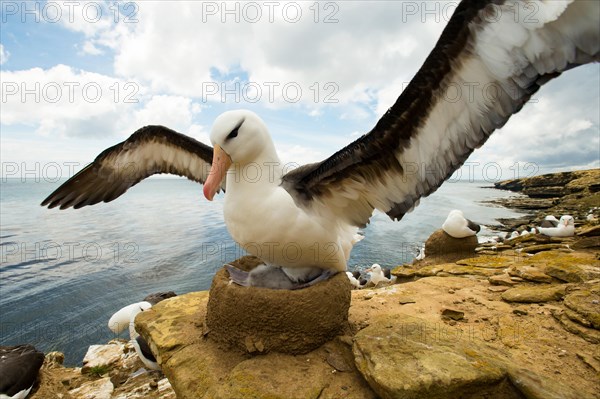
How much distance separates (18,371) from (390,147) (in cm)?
519

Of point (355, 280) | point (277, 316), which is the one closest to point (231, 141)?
point (277, 316)

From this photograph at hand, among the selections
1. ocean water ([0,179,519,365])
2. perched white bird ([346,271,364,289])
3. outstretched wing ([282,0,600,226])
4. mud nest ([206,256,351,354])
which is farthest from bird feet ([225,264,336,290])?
ocean water ([0,179,519,365])

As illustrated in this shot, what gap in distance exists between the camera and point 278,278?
11.1 feet

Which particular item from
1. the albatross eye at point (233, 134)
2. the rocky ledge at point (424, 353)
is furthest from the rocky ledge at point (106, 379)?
the albatross eye at point (233, 134)

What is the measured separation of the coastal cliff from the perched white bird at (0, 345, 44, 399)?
337 mm

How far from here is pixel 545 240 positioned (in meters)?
9.79

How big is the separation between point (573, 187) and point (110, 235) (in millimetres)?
46798

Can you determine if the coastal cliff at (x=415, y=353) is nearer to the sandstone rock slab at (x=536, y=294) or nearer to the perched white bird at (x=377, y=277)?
the sandstone rock slab at (x=536, y=294)

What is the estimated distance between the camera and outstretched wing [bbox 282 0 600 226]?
1768 millimetres

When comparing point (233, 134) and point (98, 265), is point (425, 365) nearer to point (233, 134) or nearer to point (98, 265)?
point (233, 134)

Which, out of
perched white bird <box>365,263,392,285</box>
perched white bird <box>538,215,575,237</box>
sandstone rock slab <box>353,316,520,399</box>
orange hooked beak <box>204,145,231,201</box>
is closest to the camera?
sandstone rock slab <box>353,316,520,399</box>

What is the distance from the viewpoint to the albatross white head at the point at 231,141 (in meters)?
2.73

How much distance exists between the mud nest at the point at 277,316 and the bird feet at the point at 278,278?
132 millimetres

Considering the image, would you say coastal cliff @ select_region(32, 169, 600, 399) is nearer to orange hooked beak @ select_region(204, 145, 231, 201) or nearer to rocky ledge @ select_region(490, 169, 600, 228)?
orange hooked beak @ select_region(204, 145, 231, 201)
